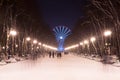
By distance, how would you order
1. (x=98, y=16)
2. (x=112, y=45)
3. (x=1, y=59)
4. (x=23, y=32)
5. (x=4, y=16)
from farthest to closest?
(x=112, y=45) → (x=23, y=32) → (x=98, y=16) → (x=4, y=16) → (x=1, y=59)

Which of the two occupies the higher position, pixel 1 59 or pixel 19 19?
pixel 19 19

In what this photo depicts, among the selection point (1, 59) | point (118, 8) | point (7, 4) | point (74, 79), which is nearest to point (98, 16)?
point (118, 8)

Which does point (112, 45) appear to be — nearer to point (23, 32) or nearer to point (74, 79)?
point (23, 32)

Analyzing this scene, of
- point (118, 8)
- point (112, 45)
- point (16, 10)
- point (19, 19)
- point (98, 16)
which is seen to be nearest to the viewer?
point (118, 8)

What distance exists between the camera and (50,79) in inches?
701

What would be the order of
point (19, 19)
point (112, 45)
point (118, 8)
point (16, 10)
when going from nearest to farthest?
1. point (118, 8)
2. point (16, 10)
3. point (19, 19)
4. point (112, 45)

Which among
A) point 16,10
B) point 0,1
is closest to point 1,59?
point 0,1

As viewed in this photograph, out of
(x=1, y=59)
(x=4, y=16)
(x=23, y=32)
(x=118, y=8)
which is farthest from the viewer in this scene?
(x=23, y=32)

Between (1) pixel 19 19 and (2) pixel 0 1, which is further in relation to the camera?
(1) pixel 19 19

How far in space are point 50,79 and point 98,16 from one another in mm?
43526

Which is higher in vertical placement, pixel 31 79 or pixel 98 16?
pixel 98 16

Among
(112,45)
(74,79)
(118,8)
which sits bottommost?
(74,79)

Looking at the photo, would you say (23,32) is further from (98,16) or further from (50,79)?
(50,79)

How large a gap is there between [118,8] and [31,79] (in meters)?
32.1
